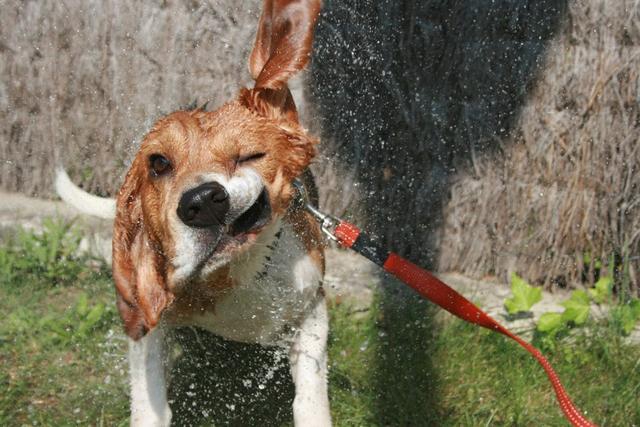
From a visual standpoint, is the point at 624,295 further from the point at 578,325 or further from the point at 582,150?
the point at 582,150

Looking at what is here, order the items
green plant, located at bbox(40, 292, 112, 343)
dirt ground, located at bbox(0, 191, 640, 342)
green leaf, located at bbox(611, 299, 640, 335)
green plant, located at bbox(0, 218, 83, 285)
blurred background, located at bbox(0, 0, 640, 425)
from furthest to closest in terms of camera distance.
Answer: green plant, located at bbox(0, 218, 83, 285) < dirt ground, located at bbox(0, 191, 640, 342) < green plant, located at bbox(40, 292, 112, 343) < green leaf, located at bbox(611, 299, 640, 335) < blurred background, located at bbox(0, 0, 640, 425)

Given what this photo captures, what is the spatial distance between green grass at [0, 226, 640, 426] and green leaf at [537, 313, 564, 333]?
0.27 ft

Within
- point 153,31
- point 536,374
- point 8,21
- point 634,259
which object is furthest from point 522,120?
point 8,21

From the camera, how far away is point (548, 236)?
13.2 ft

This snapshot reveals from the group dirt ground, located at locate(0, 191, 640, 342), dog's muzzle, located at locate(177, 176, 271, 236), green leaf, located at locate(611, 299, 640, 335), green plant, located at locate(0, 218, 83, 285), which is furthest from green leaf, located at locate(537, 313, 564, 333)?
green plant, located at locate(0, 218, 83, 285)

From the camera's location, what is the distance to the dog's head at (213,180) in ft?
7.32

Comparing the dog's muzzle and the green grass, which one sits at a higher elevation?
the dog's muzzle

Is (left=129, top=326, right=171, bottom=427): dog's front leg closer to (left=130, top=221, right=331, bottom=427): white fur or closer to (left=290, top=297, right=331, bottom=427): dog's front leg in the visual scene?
(left=130, top=221, right=331, bottom=427): white fur

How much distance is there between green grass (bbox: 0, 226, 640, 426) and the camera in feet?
10.9

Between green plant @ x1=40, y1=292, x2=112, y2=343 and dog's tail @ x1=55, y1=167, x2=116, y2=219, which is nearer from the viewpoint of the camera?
dog's tail @ x1=55, y1=167, x2=116, y2=219

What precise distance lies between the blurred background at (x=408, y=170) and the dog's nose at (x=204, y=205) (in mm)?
1425

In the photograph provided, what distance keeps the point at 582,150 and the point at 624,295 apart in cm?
68

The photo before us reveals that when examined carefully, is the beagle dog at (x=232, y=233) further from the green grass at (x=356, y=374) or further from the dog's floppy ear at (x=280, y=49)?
the green grass at (x=356, y=374)

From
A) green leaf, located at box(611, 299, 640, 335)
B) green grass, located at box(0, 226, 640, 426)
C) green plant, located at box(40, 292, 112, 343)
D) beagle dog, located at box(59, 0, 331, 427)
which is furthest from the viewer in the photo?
green plant, located at box(40, 292, 112, 343)
